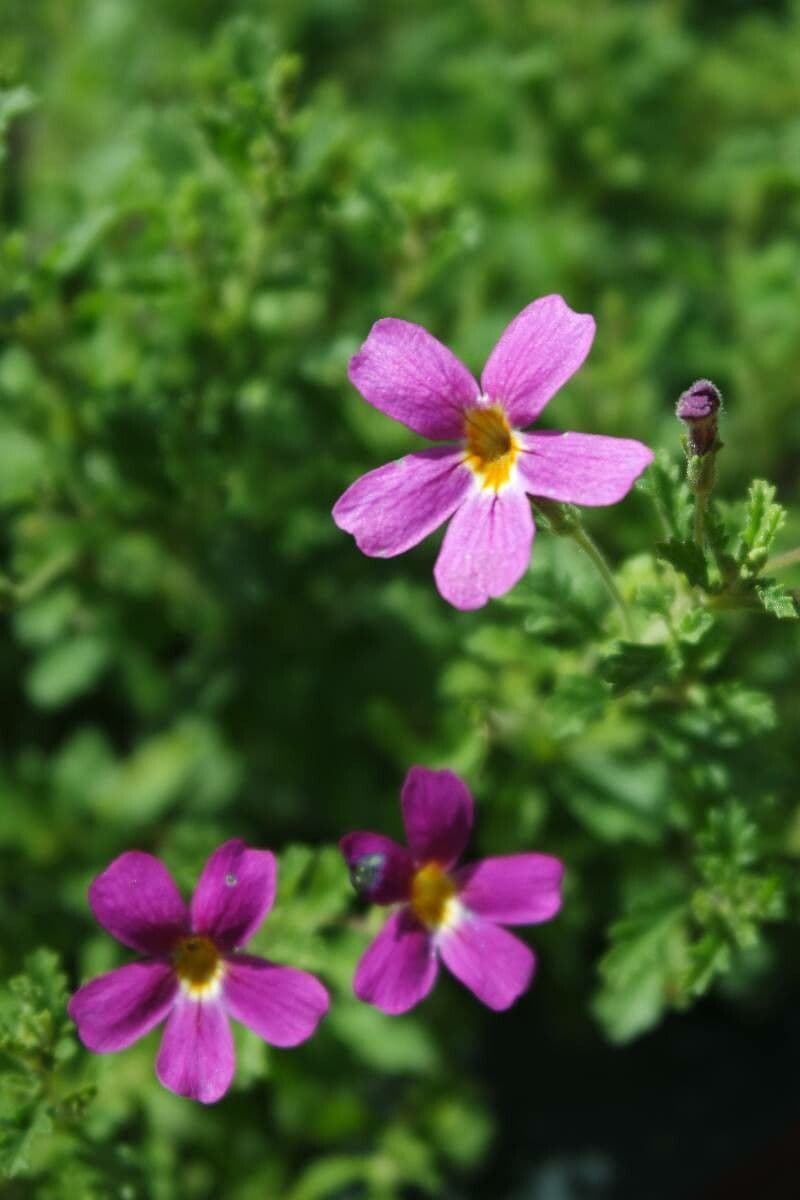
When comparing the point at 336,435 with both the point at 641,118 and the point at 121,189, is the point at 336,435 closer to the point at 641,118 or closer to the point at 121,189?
the point at 121,189

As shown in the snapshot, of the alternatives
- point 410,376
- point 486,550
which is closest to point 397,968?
point 486,550

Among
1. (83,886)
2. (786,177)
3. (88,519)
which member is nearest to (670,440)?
(786,177)

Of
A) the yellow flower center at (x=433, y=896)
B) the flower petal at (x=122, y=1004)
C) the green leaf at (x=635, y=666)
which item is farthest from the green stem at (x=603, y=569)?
the flower petal at (x=122, y=1004)

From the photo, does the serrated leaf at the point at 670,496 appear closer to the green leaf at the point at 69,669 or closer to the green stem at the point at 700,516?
the green stem at the point at 700,516

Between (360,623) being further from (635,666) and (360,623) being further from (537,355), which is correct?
(537,355)

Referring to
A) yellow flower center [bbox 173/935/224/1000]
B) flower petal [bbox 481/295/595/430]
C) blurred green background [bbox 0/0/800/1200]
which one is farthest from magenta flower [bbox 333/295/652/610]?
yellow flower center [bbox 173/935/224/1000]

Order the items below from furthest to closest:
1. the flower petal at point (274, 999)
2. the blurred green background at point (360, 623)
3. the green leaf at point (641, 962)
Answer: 1. the blurred green background at point (360, 623)
2. the green leaf at point (641, 962)
3. the flower petal at point (274, 999)
